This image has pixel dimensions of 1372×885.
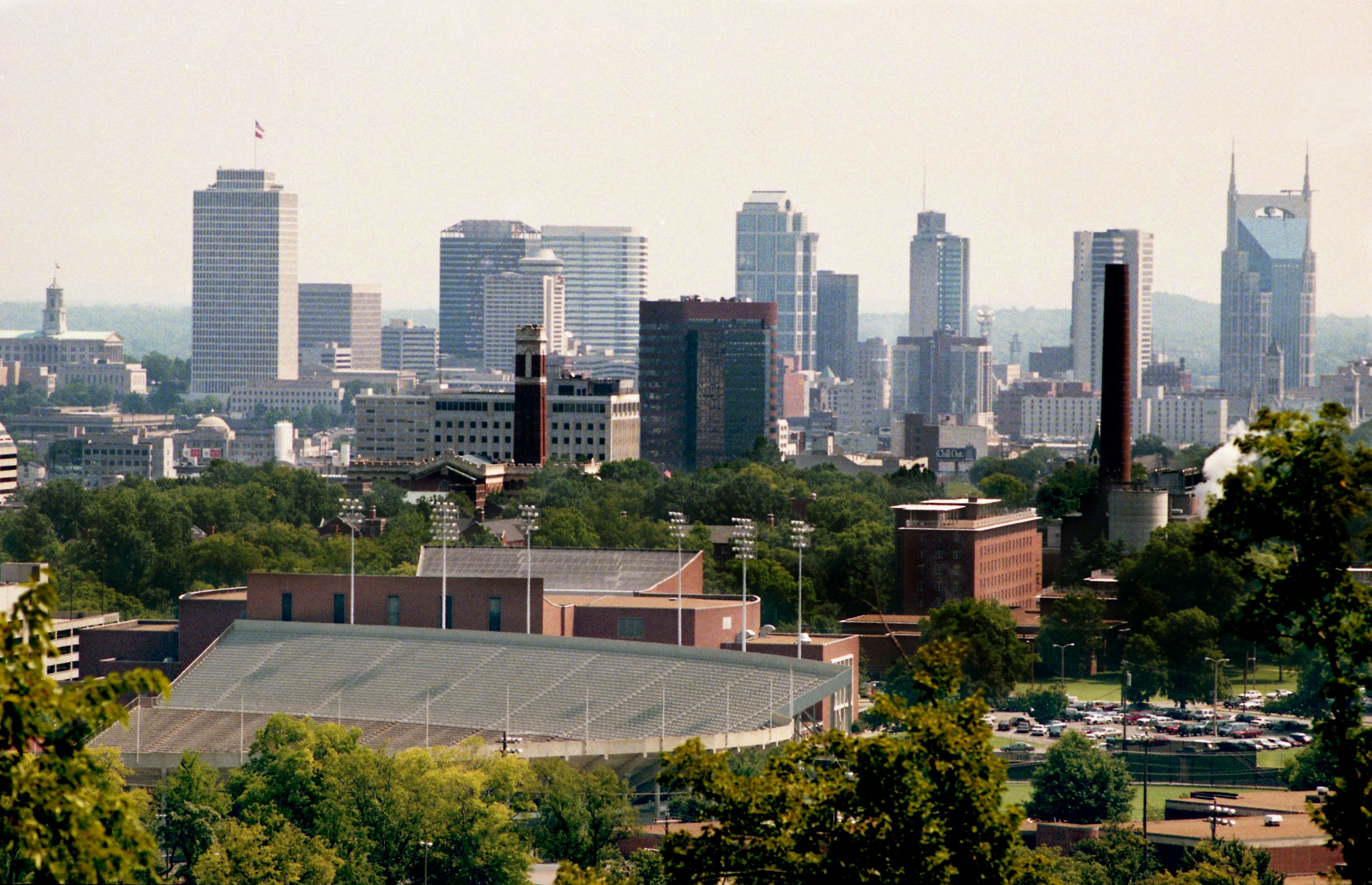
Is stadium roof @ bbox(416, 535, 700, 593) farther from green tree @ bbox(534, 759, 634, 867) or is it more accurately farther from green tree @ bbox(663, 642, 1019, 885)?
green tree @ bbox(663, 642, 1019, 885)

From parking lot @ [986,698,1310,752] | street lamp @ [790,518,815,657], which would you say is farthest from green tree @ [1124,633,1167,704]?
street lamp @ [790,518,815,657]

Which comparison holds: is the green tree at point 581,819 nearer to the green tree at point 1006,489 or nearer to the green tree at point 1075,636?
the green tree at point 1075,636

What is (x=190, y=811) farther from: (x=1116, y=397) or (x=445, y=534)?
(x=1116, y=397)

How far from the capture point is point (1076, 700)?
93.9 m

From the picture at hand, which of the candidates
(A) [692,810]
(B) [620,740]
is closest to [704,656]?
(B) [620,740]

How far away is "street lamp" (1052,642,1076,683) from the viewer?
101 m

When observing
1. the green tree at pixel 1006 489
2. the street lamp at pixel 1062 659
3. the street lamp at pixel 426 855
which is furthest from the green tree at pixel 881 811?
the green tree at pixel 1006 489

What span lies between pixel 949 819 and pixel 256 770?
35.3 m

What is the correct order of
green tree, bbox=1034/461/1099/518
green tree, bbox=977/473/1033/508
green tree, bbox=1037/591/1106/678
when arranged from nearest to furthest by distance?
green tree, bbox=1037/591/1106/678
green tree, bbox=1034/461/1099/518
green tree, bbox=977/473/1033/508

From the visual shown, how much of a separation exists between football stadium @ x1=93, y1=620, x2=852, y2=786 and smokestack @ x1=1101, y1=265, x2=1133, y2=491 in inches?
2066

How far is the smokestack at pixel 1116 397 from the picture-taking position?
129 m

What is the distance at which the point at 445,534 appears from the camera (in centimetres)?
8562

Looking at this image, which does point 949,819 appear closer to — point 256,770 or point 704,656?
point 256,770

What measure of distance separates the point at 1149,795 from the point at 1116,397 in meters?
61.6
